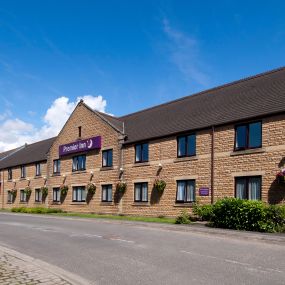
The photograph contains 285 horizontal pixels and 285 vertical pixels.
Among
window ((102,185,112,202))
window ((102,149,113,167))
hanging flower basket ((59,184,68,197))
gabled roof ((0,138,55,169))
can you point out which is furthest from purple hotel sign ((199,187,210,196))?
gabled roof ((0,138,55,169))

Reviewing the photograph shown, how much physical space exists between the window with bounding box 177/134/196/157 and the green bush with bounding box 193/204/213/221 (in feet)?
13.1

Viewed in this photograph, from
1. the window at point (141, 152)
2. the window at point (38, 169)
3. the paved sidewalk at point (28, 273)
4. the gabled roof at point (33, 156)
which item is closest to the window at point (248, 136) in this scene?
the window at point (141, 152)

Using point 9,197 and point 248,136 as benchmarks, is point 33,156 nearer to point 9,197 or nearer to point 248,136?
point 9,197

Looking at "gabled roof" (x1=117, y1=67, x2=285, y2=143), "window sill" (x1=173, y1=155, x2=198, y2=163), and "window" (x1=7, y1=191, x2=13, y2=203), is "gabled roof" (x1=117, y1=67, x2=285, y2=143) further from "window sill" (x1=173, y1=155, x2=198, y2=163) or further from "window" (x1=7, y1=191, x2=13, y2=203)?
"window" (x1=7, y1=191, x2=13, y2=203)

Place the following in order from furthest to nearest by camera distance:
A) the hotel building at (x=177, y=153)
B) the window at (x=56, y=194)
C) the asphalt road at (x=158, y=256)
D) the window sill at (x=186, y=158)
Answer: the window at (x=56, y=194)
the window sill at (x=186, y=158)
the hotel building at (x=177, y=153)
the asphalt road at (x=158, y=256)

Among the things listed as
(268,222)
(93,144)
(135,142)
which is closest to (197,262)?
(268,222)

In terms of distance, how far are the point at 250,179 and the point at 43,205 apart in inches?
989

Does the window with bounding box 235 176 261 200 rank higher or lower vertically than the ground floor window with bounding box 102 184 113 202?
higher

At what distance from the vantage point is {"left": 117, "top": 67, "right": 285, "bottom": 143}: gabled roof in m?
22.5

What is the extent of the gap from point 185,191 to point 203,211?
3.77 meters

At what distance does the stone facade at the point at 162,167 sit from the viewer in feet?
68.5

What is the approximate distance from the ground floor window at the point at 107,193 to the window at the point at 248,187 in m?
12.0

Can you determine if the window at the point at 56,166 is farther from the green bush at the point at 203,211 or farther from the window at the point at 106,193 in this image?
the green bush at the point at 203,211

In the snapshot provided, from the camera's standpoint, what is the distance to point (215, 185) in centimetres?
2330
